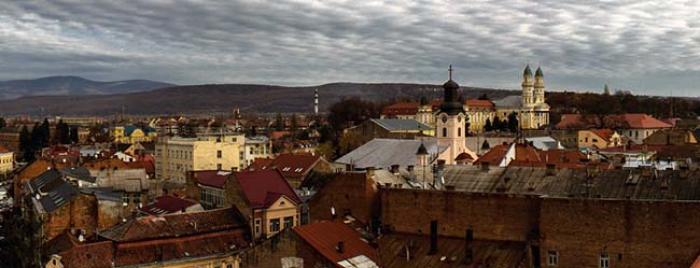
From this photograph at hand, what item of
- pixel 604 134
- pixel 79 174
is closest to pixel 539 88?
pixel 604 134

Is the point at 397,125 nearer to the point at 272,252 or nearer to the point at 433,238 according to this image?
the point at 433,238

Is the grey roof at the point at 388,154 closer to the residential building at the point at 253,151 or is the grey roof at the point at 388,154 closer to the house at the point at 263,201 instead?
the residential building at the point at 253,151

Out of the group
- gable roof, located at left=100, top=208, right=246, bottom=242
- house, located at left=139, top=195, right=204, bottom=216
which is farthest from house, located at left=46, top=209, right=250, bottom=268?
house, located at left=139, top=195, right=204, bottom=216

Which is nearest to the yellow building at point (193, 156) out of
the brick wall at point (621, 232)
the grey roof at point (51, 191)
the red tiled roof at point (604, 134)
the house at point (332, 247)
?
the grey roof at point (51, 191)

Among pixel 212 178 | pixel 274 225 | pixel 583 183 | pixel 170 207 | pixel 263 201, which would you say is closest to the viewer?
pixel 583 183

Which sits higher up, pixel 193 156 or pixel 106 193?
pixel 193 156

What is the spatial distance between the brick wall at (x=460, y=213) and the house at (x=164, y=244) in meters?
8.69

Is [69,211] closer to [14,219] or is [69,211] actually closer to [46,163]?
[14,219]

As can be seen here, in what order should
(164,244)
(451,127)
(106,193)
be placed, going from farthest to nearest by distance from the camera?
1. (451,127)
2. (106,193)
3. (164,244)

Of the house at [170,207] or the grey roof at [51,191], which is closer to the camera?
the grey roof at [51,191]

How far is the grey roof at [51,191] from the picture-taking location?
138 ft

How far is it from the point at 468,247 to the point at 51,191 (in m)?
32.8

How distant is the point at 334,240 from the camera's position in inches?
1241

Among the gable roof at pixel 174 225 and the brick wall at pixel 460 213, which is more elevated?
the brick wall at pixel 460 213
